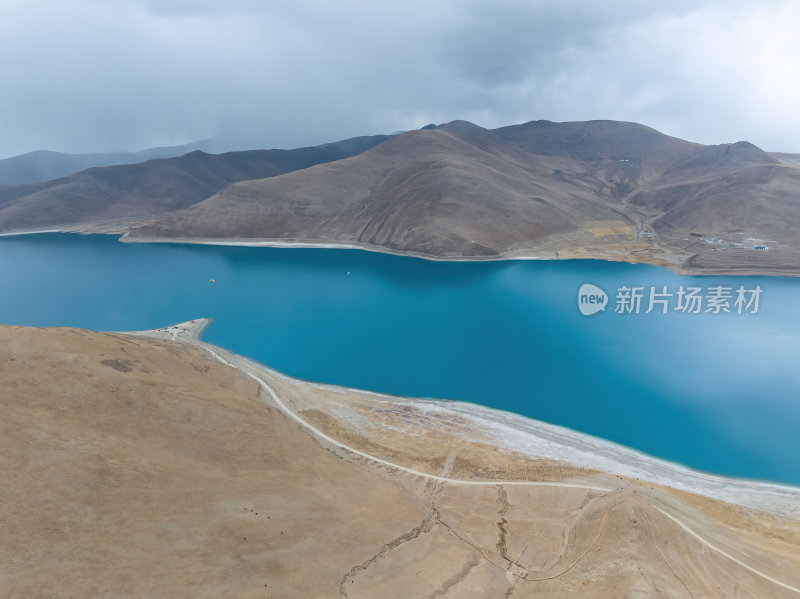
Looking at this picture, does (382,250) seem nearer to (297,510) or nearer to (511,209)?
(511,209)

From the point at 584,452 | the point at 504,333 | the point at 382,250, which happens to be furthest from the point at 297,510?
the point at 382,250

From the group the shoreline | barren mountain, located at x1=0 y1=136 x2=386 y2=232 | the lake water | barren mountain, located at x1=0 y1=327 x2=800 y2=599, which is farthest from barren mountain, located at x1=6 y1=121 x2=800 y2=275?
barren mountain, located at x1=0 y1=327 x2=800 y2=599

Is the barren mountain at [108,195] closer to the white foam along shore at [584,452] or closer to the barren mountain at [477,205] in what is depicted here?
the barren mountain at [477,205]

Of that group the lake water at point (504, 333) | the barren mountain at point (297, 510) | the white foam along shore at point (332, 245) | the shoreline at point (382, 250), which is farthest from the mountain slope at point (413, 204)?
the barren mountain at point (297, 510)

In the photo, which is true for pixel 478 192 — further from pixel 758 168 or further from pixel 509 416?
pixel 509 416

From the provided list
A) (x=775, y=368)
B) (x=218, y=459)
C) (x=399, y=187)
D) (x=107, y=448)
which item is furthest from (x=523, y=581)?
(x=399, y=187)
